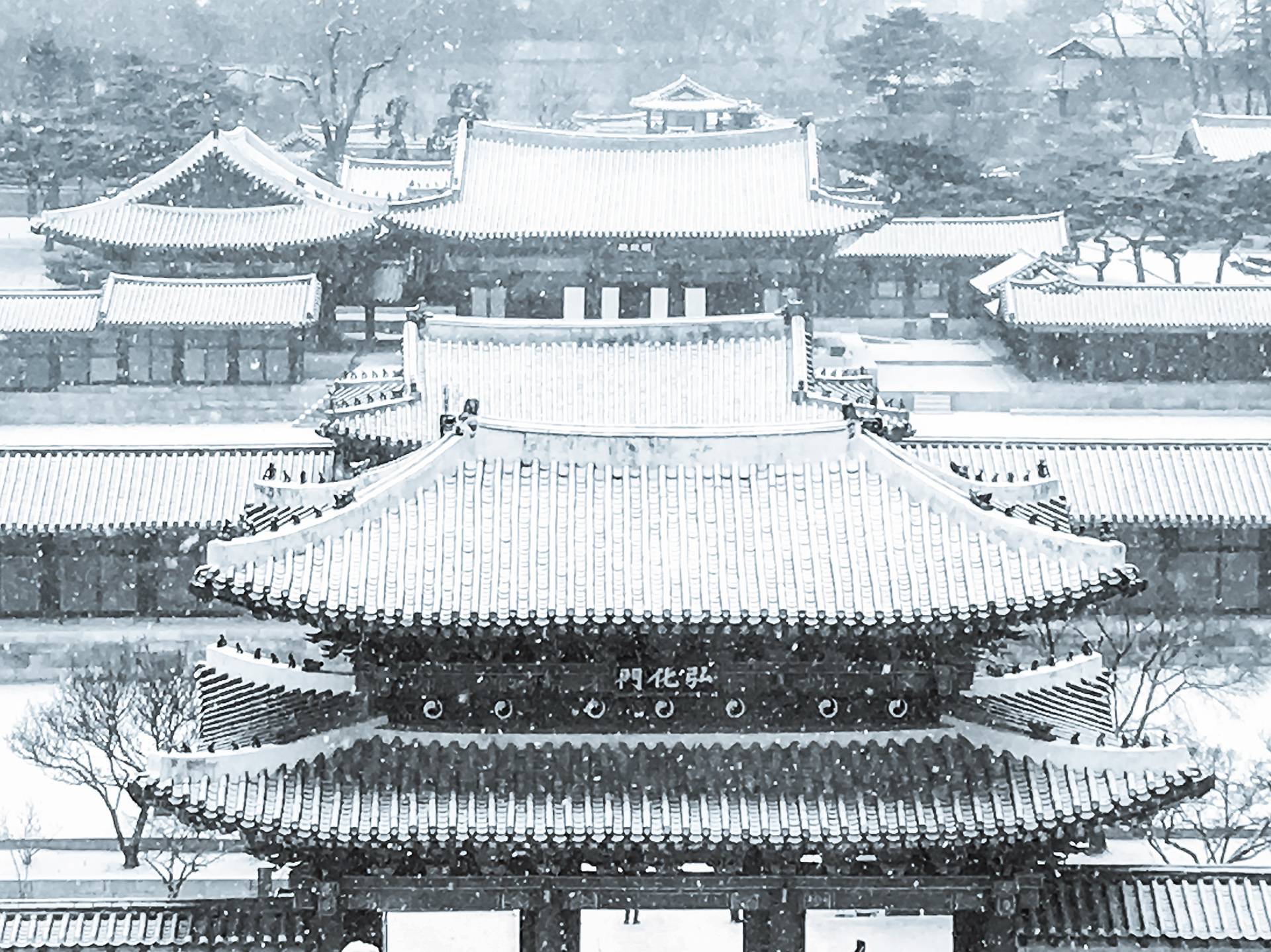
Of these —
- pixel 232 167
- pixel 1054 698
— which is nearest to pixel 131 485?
pixel 232 167

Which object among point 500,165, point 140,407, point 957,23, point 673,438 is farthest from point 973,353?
point 957,23

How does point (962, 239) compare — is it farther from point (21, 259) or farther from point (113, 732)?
point (113, 732)

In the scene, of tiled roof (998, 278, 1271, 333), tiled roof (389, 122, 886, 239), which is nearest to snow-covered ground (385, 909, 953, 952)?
tiled roof (389, 122, 886, 239)

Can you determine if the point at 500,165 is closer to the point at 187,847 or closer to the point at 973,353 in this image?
the point at 973,353

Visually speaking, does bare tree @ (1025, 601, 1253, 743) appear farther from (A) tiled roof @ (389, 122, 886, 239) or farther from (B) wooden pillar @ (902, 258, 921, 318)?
(B) wooden pillar @ (902, 258, 921, 318)

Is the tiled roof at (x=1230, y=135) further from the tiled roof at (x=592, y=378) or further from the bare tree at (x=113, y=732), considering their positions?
the bare tree at (x=113, y=732)

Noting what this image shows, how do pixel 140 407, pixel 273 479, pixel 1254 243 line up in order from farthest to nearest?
pixel 1254 243
pixel 140 407
pixel 273 479

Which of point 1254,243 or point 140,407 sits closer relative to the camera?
point 140,407
